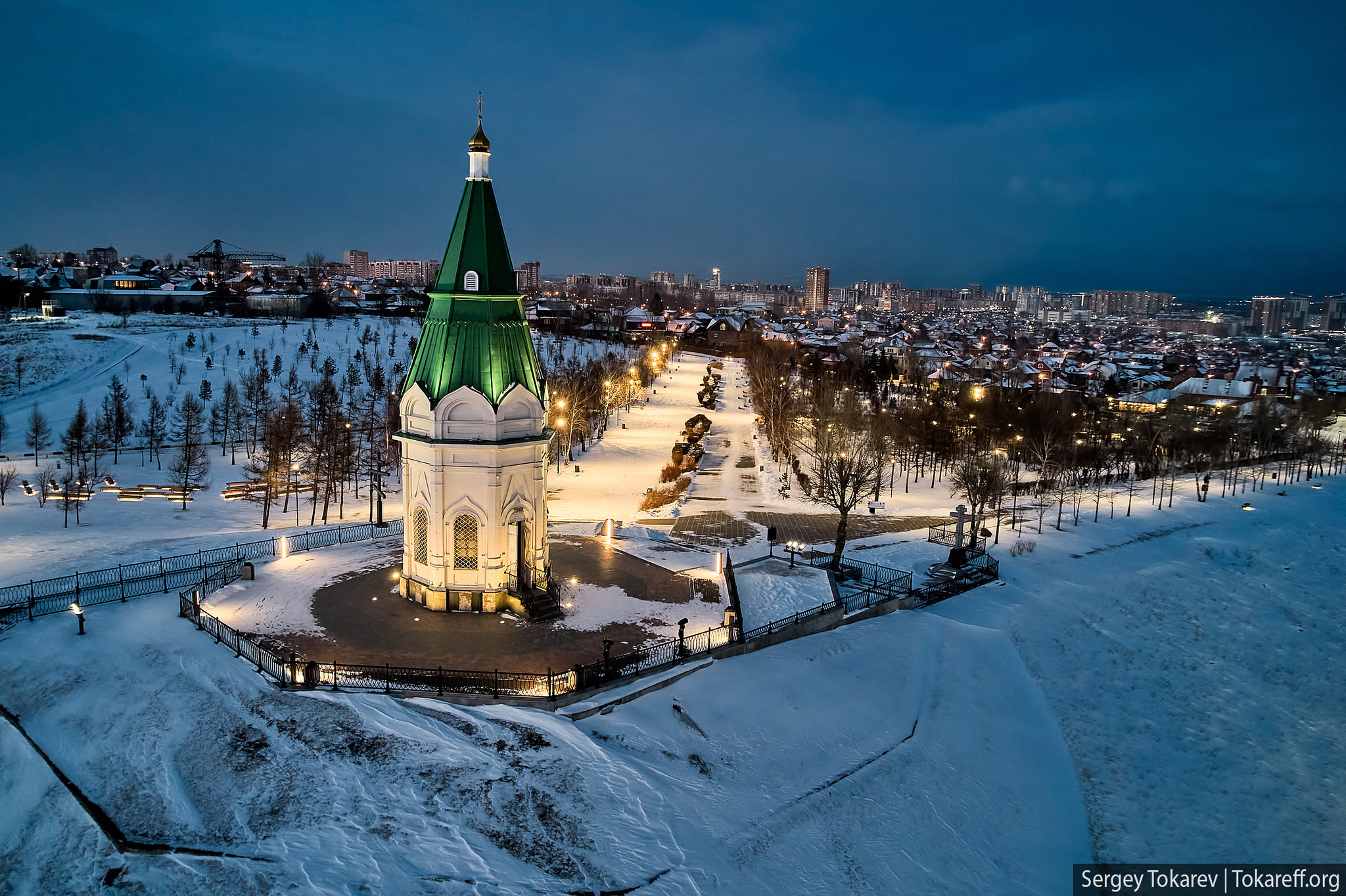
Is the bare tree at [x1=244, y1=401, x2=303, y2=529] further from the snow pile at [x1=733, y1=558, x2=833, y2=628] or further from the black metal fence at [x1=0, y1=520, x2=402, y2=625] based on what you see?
the snow pile at [x1=733, y1=558, x2=833, y2=628]

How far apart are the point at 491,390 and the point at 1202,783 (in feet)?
67.5

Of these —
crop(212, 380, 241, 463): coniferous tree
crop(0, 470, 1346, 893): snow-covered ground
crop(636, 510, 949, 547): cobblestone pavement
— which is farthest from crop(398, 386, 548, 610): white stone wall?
crop(212, 380, 241, 463): coniferous tree

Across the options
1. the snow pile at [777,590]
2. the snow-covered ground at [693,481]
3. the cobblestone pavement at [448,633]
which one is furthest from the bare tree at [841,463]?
the cobblestone pavement at [448,633]

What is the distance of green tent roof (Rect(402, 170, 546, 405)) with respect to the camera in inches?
806

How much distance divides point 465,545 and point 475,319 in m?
6.11

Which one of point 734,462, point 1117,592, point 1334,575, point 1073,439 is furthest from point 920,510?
point 1073,439

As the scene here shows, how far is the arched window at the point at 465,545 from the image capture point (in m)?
21.0

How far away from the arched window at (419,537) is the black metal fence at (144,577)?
5522 millimetres

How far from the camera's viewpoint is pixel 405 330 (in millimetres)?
99000

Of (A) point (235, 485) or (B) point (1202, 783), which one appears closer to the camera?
(B) point (1202, 783)

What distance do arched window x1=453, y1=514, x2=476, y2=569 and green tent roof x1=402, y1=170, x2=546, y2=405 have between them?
3418 millimetres

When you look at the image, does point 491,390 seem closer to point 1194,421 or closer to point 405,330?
point 1194,421

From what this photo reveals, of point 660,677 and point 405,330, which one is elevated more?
point 405,330

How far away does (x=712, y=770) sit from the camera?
49.3 ft
